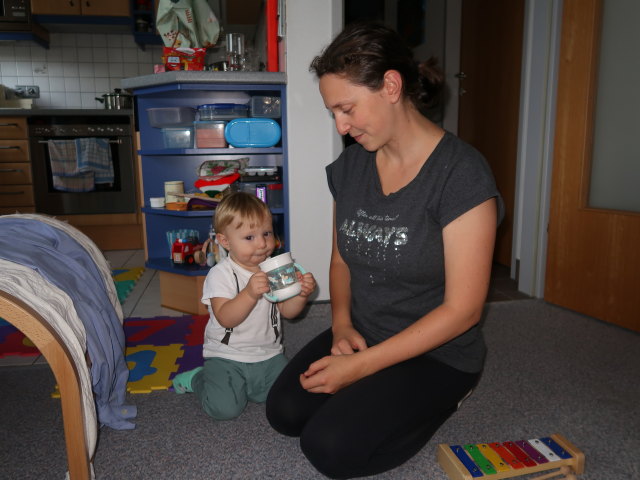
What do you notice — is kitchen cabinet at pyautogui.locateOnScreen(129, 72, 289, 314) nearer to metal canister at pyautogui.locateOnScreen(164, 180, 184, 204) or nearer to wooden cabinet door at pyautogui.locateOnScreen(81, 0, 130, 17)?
metal canister at pyautogui.locateOnScreen(164, 180, 184, 204)

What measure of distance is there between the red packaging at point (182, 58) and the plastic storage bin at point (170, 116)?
0.60 ft

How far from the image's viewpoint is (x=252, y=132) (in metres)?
2.15

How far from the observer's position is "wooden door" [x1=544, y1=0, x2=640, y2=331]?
1.88 metres

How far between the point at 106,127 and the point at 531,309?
112 inches

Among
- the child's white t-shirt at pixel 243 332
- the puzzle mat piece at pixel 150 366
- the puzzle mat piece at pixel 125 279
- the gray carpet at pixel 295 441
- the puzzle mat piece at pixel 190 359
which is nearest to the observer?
the gray carpet at pixel 295 441

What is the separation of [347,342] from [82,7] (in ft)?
12.1

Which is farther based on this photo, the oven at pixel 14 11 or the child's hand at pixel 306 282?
the oven at pixel 14 11

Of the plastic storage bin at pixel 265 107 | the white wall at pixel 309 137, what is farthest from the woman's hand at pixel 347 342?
the plastic storage bin at pixel 265 107

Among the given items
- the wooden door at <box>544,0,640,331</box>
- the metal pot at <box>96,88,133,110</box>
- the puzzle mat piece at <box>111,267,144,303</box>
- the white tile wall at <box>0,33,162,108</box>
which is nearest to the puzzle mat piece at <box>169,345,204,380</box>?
the puzzle mat piece at <box>111,267,144,303</box>

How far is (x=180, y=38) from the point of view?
7.24ft

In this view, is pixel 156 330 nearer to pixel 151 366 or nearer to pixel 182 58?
pixel 151 366

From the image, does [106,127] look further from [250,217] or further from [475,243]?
[475,243]

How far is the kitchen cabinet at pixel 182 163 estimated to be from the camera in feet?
6.72

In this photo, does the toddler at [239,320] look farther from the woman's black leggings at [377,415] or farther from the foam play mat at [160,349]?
the woman's black leggings at [377,415]
